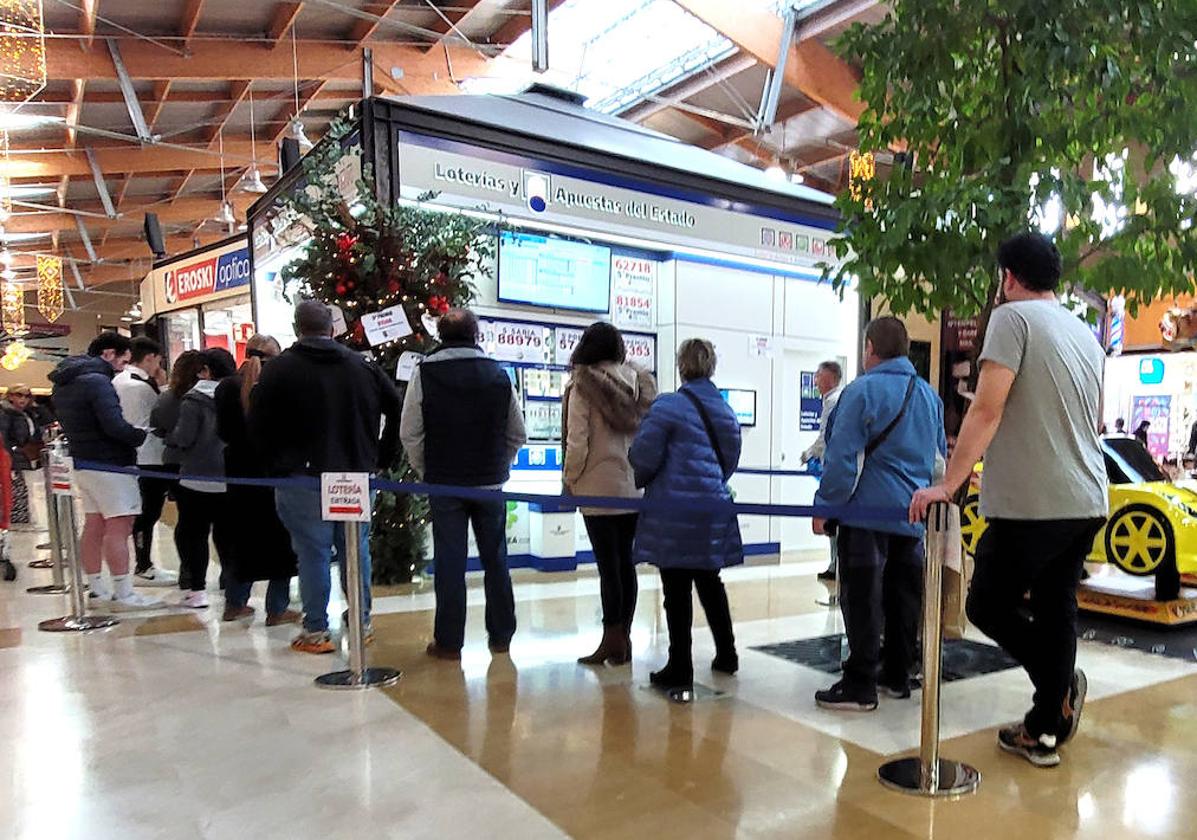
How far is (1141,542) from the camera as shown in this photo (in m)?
4.82

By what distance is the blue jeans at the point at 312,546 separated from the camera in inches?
157

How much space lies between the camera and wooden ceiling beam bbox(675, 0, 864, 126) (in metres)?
9.42

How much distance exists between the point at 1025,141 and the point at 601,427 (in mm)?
1996

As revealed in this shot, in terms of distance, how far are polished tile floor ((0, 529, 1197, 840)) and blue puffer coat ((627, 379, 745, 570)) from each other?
587 mm

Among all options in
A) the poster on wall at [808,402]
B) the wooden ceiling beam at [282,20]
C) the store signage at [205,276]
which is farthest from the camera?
the wooden ceiling beam at [282,20]

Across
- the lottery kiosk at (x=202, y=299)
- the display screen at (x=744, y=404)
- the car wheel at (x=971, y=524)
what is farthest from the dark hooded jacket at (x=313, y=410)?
the lottery kiosk at (x=202, y=299)

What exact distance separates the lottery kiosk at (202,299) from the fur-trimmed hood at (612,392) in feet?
17.8

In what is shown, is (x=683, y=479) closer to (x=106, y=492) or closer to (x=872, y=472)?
(x=872, y=472)

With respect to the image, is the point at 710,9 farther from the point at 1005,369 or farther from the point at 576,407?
the point at 1005,369

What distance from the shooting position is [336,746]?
9.53 feet

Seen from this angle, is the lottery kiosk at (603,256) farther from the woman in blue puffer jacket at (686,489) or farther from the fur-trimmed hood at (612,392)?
the woman in blue puffer jacket at (686,489)

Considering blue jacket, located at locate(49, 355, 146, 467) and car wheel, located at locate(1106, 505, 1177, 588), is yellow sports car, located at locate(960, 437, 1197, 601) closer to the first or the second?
car wheel, located at locate(1106, 505, 1177, 588)

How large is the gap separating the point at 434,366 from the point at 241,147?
12.0 m

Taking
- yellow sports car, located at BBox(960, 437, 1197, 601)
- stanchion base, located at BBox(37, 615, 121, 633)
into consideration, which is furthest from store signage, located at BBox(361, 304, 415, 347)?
yellow sports car, located at BBox(960, 437, 1197, 601)
